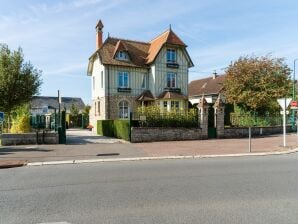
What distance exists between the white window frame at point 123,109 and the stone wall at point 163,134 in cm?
940

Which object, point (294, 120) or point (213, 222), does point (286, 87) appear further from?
point (213, 222)

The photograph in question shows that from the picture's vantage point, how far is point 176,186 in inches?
300

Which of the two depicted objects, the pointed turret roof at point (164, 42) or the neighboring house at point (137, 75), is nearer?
the neighboring house at point (137, 75)

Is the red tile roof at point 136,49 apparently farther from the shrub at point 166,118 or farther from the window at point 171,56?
the shrub at point 166,118

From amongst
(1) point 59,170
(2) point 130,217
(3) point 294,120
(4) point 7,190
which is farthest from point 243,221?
(3) point 294,120

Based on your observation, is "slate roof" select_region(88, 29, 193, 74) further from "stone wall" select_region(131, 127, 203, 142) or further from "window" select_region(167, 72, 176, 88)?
"stone wall" select_region(131, 127, 203, 142)

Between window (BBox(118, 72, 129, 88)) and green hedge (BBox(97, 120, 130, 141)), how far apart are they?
4.33m

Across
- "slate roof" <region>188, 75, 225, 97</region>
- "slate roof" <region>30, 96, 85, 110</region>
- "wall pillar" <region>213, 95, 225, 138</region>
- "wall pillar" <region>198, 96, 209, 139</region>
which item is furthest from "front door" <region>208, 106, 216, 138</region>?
"slate roof" <region>30, 96, 85, 110</region>

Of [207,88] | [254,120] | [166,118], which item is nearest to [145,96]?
[166,118]

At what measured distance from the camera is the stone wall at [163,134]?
2055 cm

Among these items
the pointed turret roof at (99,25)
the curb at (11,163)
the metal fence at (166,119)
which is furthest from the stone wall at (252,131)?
the pointed turret roof at (99,25)

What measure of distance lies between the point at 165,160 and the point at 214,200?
675 cm

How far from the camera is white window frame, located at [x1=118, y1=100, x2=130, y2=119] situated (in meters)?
29.9

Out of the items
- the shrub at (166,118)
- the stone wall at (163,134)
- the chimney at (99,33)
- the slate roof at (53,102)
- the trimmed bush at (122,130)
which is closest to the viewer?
the stone wall at (163,134)
